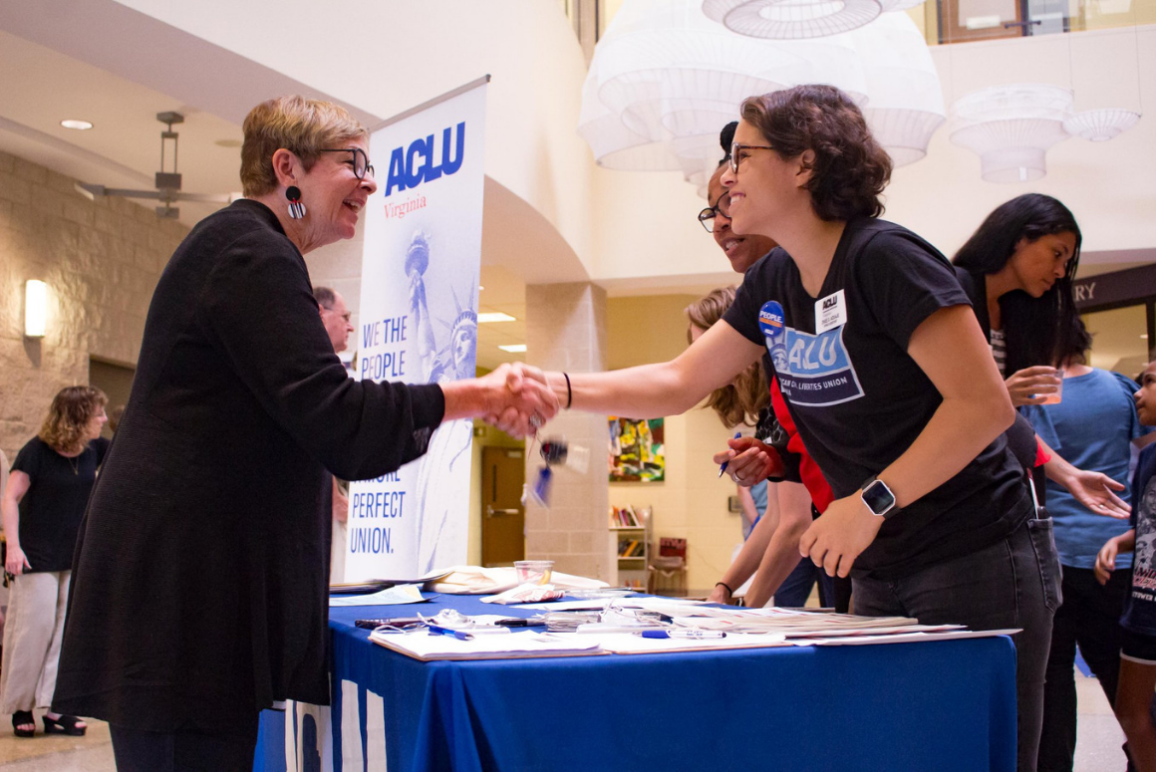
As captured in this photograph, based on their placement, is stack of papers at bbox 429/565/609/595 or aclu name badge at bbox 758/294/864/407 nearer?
aclu name badge at bbox 758/294/864/407

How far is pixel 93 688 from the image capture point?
125 centimetres

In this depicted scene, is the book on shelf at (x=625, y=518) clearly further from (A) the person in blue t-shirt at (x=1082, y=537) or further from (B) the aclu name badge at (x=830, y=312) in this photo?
(B) the aclu name badge at (x=830, y=312)

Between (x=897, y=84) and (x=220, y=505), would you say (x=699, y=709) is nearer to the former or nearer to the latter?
(x=220, y=505)

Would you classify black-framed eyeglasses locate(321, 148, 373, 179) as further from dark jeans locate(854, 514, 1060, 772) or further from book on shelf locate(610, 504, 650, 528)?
book on shelf locate(610, 504, 650, 528)

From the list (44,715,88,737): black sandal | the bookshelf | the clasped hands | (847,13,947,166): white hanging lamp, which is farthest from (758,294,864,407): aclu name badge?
the bookshelf

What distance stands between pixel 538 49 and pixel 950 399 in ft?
19.6

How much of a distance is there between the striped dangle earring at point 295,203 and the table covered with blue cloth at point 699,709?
0.68 m

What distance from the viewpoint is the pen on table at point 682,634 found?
1314 mm

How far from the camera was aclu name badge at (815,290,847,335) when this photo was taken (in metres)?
1.51

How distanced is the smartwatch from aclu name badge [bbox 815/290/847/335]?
0.26 m

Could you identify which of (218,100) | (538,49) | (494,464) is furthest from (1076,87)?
(494,464)

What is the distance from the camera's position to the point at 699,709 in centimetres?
119

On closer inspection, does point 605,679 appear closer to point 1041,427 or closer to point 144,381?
point 144,381

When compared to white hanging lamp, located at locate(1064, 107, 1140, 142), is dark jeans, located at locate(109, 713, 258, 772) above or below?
below
